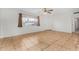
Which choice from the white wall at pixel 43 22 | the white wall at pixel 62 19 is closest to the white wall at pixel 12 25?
the white wall at pixel 43 22

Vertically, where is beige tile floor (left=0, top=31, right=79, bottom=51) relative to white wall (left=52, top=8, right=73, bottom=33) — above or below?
below

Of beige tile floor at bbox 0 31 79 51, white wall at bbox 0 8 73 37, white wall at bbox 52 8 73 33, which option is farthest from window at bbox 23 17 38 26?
white wall at bbox 52 8 73 33

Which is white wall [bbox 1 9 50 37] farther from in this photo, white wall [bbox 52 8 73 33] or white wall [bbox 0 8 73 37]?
white wall [bbox 52 8 73 33]

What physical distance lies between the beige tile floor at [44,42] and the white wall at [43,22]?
0.08 meters

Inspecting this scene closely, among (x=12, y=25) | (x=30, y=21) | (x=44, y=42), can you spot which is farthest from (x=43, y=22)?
(x=12, y=25)

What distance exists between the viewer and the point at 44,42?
2.18 meters

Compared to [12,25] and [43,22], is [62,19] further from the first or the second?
[12,25]

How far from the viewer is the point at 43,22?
218cm

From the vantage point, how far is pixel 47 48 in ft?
7.15

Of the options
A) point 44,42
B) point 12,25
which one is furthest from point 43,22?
point 12,25

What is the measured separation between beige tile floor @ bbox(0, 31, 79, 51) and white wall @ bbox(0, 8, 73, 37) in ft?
0.26

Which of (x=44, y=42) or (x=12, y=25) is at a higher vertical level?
(x=12, y=25)

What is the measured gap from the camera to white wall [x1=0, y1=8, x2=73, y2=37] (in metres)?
2.16

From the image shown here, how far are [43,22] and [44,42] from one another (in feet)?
1.06
